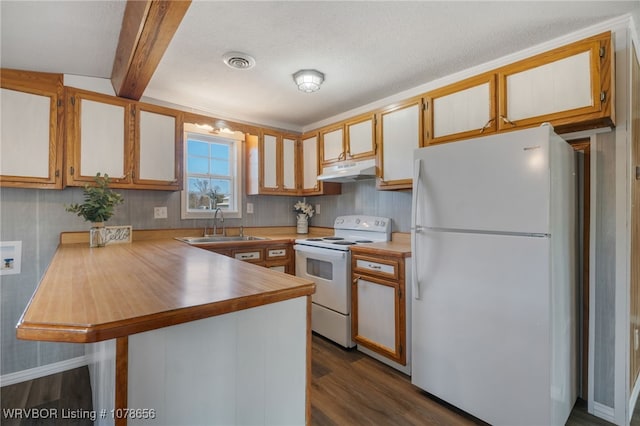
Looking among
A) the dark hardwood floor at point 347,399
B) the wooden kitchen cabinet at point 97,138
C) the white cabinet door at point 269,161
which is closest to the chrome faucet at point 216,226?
the white cabinet door at point 269,161

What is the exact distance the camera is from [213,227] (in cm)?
325

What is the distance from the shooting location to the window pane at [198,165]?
3.19 meters

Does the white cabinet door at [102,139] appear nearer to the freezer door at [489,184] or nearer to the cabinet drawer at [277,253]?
the cabinet drawer at [277,253]

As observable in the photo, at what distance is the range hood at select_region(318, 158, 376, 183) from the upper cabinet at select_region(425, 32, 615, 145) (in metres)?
0.63

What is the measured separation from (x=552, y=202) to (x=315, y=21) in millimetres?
1556

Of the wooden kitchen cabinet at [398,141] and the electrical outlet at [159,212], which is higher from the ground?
the wooden kitchen cabinet at [398,141]

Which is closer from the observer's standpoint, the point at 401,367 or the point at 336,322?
the point at 401,367

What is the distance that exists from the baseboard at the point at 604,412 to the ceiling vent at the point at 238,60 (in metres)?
3.08

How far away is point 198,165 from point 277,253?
1263 mm

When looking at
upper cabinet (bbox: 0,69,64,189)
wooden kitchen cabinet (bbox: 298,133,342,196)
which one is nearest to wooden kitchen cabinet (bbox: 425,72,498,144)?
wooden kitchen cabinet (bbox: 298,133,342,196)

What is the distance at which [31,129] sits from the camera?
6.97 ft

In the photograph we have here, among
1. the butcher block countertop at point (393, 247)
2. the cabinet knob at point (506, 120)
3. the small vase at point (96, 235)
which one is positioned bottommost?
the butcher block countertop at point (393, 247)

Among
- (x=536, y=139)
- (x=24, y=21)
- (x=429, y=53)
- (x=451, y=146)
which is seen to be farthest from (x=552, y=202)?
(x=24, y=21)

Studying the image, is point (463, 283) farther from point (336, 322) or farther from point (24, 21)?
point (24, 21)
